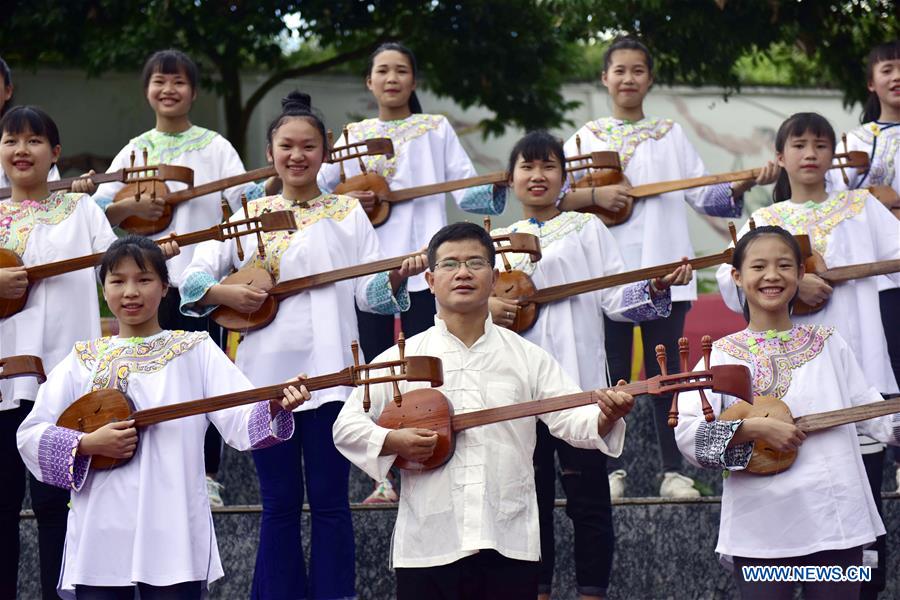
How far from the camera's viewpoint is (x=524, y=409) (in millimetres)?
3943

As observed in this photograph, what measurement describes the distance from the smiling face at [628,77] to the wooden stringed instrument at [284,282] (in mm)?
Result: 1278

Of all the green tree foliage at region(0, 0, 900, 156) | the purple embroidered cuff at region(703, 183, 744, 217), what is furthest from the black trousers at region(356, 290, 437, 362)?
the green tree foliage at region(0, 0, 900, 156)

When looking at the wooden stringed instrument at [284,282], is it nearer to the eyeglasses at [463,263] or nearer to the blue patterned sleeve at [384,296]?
the blue patterned sleeve at [384,296]

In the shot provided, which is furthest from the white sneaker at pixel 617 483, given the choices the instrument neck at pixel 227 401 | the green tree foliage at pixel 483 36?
the green tree foliage at pixel 483 36

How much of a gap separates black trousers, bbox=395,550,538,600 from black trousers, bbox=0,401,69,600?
4.25ft

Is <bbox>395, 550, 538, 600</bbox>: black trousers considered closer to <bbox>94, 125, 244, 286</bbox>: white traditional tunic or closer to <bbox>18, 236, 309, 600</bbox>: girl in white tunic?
<bbox>18, 236, 309, 600</bbox>: girl in white tunic

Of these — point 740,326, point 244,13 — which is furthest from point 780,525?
point 244,13

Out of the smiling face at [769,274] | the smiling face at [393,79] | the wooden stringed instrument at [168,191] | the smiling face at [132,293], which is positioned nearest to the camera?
the smiling face at [132,293]

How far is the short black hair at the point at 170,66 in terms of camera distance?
593 cm

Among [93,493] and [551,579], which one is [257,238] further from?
[551,579]

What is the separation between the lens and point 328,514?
15.5 feet

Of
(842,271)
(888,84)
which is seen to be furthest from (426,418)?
(888,84)

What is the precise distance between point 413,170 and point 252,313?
1307 millimetres

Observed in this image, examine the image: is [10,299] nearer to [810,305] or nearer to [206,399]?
[206,399]
